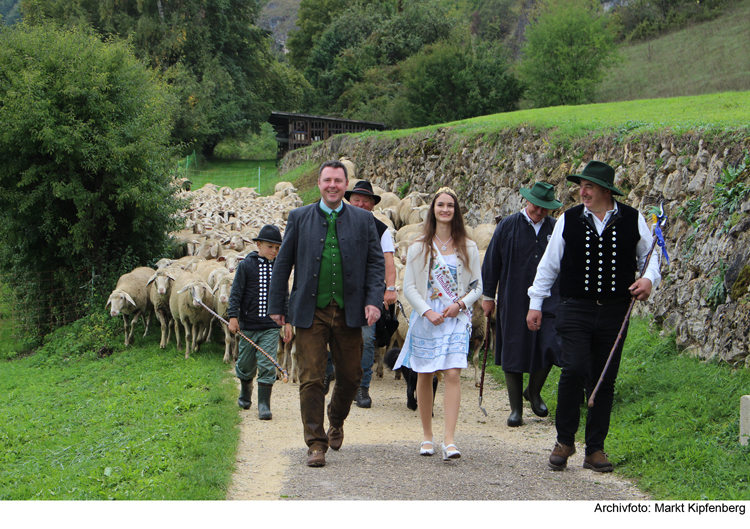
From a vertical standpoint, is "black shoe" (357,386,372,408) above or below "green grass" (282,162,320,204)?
below

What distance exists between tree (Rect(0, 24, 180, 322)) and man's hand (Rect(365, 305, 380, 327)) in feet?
32.0

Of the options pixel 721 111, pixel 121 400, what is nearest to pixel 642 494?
pixel 121 400

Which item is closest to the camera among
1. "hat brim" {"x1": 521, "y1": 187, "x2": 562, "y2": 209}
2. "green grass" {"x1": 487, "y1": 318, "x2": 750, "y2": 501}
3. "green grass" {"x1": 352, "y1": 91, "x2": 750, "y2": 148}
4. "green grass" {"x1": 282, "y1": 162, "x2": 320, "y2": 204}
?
"green grass" {"x1": 487, "y1": 318, "x2": 750, "y2": 501}

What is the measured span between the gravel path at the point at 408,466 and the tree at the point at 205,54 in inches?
1437

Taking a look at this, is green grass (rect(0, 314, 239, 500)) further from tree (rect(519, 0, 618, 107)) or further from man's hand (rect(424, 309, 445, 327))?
tree (rect(519, 0, 618, 107))

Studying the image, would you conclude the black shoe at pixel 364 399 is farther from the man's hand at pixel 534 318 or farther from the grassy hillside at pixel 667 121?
the grassy hillside at pixel 667 121

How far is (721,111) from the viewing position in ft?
38.4

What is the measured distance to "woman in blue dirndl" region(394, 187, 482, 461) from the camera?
16.6 ft

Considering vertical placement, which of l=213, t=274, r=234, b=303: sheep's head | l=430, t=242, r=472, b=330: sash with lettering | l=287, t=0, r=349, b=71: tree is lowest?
l=213, t=274, r=234, b=303: sheep's head

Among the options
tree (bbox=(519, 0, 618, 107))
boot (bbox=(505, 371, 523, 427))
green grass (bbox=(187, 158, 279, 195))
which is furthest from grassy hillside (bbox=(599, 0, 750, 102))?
boot (bbox=(505, 371, 523, 427))

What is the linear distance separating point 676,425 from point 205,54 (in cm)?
4613

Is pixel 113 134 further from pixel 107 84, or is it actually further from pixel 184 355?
pixel 184 355

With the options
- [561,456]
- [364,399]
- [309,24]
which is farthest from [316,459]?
[309,24]

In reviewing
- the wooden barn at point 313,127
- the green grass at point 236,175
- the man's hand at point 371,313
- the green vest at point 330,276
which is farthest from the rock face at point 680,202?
the wooden barn at point 313,127
